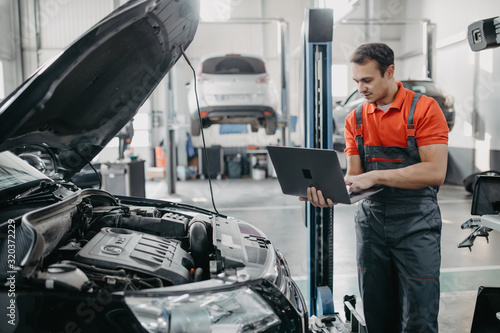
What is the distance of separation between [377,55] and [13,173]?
1924 millimetres

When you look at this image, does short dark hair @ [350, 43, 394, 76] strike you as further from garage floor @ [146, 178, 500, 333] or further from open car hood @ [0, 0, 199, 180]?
garage floor @ [146, 178, 500, 333]

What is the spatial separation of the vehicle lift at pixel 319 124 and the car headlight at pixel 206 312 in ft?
3.90

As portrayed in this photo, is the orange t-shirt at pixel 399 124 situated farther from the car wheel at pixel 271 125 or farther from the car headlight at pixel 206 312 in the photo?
the car wheel at pixel 271 125

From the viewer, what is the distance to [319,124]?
2625 mm

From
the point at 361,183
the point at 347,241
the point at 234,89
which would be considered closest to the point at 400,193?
the point at 361,183

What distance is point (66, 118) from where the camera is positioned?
1922 mm

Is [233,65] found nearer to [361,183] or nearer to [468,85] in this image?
[361,183]

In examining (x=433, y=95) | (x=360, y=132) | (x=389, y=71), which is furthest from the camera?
(x=433, y=95)

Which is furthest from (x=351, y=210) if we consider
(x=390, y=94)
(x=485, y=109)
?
(x=390, y=94)

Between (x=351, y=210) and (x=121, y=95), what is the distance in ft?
18.2

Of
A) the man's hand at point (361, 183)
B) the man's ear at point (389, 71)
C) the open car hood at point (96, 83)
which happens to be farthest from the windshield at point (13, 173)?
the man's ear at point (389, 71)

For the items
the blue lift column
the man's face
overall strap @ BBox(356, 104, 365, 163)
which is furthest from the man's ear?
the blue lift column

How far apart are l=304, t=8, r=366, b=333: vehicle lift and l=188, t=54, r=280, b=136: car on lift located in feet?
12.1

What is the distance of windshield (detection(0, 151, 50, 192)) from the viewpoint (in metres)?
1.91
